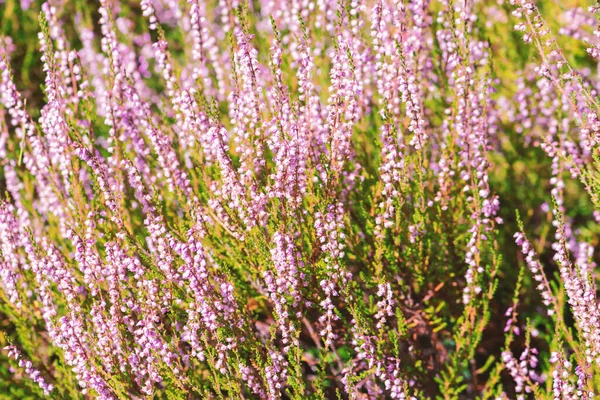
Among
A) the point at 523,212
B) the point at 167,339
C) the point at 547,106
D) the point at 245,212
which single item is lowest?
the point at 167,339

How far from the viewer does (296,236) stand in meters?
2.90

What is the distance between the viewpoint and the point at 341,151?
3125 mm

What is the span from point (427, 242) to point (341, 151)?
0.71 meters

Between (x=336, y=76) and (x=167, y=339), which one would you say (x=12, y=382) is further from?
(x=336, y=76)

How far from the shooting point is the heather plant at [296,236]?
273 centimetres

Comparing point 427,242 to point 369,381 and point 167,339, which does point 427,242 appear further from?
point 167,339

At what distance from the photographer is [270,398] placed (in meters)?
2.69

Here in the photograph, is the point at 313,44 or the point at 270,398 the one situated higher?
A: the point at 313,44

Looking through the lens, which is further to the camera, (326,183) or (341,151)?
(341,151)

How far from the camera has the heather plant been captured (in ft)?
8.96

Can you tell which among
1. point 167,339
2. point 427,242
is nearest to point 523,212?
point 427,242

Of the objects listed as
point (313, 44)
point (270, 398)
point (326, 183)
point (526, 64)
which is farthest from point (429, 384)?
point (526, 64)

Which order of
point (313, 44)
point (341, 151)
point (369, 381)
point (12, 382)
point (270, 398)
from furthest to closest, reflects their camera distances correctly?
point (313, 44), point (12, 382), point (369, 381), point (341, 151), point (270, 398)

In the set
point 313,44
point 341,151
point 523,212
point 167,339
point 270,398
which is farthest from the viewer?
point 523,212
